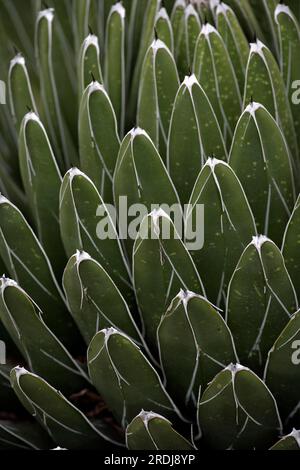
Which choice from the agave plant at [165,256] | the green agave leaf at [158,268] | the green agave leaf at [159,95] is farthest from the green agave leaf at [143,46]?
the green agave leaf at [158,268]

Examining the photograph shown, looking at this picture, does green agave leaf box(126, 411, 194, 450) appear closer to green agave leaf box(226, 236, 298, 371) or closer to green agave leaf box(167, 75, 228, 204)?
green agave leaf box(226, 236, 298, 371)

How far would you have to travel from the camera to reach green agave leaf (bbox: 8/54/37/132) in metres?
1.22

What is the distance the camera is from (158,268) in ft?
3.24

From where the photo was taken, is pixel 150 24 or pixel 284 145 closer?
pixel 284 145

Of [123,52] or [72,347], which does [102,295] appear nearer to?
[72,347]

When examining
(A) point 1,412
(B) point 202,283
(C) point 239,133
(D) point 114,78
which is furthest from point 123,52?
(A) point 1,412

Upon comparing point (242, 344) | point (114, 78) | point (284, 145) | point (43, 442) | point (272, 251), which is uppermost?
point (114, 78)

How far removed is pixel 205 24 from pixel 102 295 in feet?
1.35

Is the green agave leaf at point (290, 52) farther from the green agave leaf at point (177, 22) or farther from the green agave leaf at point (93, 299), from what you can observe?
the green agave leaf at point (93, 299)

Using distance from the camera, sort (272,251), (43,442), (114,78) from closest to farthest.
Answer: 1. (272,251)
2. (43,442)
3. (114,78)

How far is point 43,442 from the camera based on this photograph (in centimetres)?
112

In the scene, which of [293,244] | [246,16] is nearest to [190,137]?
[293,244]

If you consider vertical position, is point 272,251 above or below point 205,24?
below

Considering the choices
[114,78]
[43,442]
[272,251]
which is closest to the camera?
[272,251]
